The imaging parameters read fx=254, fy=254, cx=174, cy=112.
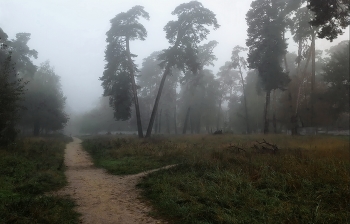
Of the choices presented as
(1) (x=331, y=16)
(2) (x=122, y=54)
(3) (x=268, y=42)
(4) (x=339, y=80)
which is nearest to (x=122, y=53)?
(2) (x=122, y=54)

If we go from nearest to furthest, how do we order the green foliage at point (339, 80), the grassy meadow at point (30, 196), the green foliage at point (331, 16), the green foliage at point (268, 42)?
the grassy meadow at point (30, 196), the green foliage at point (331, 16), the green foliage at point (268, 42), the green foliage at point (339, 80)

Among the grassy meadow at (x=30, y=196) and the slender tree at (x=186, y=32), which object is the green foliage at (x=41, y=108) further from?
the grassy meadow at (x=30, y=196)

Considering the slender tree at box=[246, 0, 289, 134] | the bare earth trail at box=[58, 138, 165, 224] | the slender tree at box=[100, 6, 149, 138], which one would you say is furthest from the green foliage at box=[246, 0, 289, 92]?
the bare earth trail at box=[58, 138, 165, 224]

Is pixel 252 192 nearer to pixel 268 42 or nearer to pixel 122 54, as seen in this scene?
pixel 268 42

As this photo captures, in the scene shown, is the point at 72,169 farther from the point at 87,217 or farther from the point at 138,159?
the point at 87,217

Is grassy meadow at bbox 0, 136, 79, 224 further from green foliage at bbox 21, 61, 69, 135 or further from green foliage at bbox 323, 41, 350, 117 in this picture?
green foliage at bbox 323, 41, 350, 117

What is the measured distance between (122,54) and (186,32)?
298 inches

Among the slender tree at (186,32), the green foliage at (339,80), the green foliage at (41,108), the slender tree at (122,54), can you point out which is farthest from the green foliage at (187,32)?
the green foliage at (41,108)

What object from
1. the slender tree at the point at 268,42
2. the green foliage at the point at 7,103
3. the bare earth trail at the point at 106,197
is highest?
the slender tree at the point at 268,42

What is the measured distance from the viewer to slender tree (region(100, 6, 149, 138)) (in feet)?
92.5

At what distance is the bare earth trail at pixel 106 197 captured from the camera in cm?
589

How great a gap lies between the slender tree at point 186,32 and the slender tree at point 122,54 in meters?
4.10

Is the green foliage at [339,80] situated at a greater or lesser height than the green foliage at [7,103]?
greater

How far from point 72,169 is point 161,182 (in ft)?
19.3
